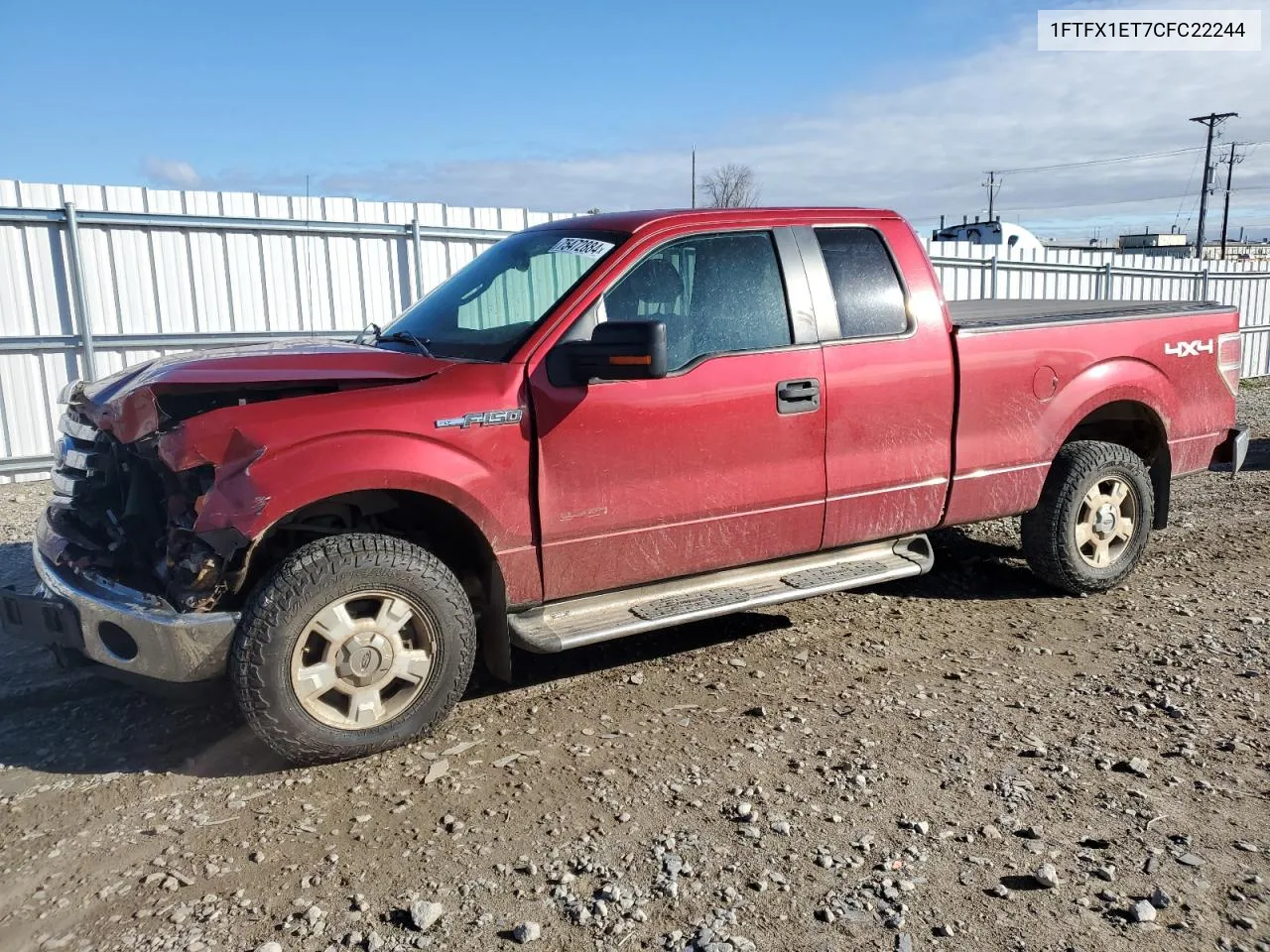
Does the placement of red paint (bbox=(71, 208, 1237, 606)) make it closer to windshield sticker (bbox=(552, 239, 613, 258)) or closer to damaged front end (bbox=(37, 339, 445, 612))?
damaged front end (bbox=(37, 339, 445, 612))

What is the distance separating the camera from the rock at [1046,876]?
9.21ft

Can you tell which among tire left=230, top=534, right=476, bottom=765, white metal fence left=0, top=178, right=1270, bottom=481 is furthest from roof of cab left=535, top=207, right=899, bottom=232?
white metal fence left=0, top=178, right=1270, bottom=481

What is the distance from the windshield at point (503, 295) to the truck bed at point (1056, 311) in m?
1.98

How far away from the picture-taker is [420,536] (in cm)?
396

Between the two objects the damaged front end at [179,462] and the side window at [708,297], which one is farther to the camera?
the side window at [708,297]

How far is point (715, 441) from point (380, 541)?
4.76 ft

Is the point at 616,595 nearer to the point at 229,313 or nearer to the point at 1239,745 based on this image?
the point at 1239,745

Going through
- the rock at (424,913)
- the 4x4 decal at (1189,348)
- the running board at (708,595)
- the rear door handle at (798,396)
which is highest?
the 4x4 decal at (1189,348)

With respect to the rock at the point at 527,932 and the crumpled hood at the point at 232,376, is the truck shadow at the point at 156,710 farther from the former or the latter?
the rock at the point at 527,932

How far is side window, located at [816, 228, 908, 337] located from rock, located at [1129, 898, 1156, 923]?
2.64 meters

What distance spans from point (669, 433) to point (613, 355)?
0.53 m

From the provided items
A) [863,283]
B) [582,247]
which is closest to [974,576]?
[863,283]

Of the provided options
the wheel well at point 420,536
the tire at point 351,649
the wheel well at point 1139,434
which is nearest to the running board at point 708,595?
the wheel well at point 420,536

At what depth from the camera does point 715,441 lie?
416 centimetres
